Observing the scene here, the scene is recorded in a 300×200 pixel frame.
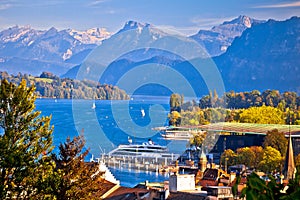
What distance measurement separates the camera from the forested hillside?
115438mm

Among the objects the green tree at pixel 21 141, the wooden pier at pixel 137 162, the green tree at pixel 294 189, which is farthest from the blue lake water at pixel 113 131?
the green tree at pixel 294 189

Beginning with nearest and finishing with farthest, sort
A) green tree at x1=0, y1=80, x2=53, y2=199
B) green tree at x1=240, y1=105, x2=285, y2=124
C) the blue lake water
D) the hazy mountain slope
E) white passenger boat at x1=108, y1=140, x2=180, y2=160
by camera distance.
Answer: green tree at x1=0, y1=80, x2=53, y2=199 → the blue lake water → white passenger boat at x1=108, y1=140, x2=180, y2=160 → green tree at x1=240, y1=105, x2=285, y2=124 → the hazy mountain slope

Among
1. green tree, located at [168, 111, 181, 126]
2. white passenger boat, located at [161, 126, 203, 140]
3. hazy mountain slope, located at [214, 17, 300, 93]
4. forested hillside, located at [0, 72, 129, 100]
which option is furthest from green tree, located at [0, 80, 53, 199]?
hazy mountain slope, located at [214, 17, 300, 93]

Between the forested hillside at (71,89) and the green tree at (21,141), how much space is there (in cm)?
10645

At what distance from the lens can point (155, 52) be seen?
651 ft

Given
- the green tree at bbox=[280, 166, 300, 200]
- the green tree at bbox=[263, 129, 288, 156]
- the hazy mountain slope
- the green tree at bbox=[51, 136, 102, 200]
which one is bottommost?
the green tree at bbox=[263, 129, 288, 156]

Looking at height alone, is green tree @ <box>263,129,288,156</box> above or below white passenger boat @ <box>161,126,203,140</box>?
above

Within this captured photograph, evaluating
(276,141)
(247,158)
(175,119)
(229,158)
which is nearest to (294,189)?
(247,158)

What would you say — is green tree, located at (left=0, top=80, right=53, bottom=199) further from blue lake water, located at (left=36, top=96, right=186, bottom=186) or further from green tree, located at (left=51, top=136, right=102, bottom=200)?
blue lake water, located at (left=36, top=96, right=186, bottom=186)

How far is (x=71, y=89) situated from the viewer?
395 ft

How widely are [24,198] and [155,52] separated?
19281 centimetres

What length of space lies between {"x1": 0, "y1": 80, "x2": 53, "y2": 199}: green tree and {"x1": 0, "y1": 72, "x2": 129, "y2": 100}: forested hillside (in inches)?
4191

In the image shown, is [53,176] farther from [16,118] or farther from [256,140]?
[256,140]

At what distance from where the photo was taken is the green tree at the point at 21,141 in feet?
20.0
